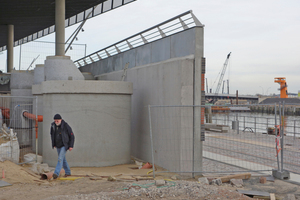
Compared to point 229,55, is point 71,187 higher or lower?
lower

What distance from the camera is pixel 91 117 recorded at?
34.6ft

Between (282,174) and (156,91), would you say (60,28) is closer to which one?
(156,91)

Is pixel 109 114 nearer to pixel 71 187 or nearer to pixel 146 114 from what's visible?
pixel 146 114

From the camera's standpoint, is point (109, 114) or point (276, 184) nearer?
point (276, 184)

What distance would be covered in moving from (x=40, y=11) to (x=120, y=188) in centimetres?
2222

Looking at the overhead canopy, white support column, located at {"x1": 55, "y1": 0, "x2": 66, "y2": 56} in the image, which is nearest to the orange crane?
the overhead canopy

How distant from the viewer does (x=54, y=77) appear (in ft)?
42.4

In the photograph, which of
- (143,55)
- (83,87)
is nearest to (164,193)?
(83,87)

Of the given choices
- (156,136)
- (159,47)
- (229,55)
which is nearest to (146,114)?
(156,136)

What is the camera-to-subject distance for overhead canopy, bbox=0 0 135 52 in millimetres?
23000

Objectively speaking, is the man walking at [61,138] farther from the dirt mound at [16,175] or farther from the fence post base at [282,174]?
Result: the fence post base at [282,174]

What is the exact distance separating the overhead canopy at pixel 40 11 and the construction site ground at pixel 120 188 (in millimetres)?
16088

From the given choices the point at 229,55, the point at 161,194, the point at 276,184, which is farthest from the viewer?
the point at 229,55

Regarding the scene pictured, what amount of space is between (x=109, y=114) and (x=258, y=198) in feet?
18.2
